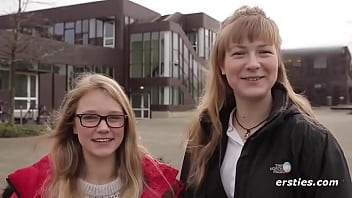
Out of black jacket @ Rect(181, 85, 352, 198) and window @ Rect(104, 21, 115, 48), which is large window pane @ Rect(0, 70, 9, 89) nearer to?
window @ Rect(104, 21, 115, 48)

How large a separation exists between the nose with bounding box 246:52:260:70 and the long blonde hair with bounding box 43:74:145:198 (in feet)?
2.27

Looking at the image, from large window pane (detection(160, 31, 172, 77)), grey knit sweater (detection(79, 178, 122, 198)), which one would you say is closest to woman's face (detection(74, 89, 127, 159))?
grey knit sweater (detection(79, 178, 122, 198))

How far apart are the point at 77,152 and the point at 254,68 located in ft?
3.50

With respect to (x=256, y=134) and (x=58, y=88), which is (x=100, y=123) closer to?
(x=256, y=134)

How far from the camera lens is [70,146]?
Result: 7.82ft

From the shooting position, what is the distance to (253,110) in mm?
2102

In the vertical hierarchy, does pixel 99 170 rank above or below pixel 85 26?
below

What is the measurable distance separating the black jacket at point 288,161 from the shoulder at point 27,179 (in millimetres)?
871

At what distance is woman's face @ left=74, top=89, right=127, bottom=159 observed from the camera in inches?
86.4

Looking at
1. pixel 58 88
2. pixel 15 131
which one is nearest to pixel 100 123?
pixel 15 131

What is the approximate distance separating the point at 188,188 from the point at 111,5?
36.8 meters

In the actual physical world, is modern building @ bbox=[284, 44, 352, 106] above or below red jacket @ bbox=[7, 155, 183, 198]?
above

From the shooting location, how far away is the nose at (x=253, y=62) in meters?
1.98

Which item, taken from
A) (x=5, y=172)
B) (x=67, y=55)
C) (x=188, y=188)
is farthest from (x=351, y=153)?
(x=67, y=55)
